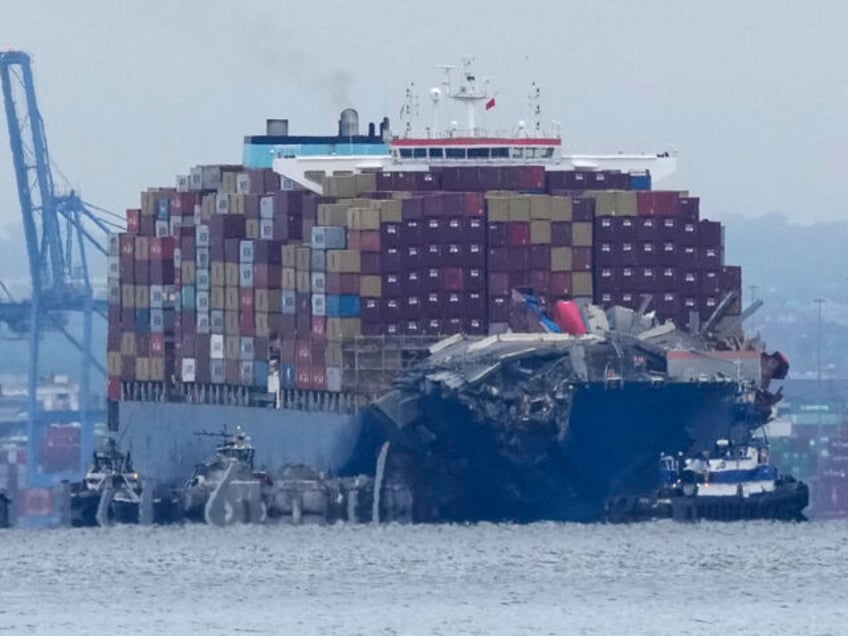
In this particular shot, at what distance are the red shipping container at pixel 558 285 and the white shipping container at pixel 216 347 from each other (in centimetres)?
1102

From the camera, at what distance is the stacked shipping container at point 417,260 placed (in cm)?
10606

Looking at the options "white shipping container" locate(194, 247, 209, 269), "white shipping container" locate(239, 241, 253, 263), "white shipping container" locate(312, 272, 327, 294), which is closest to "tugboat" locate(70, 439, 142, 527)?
"white shipping container" locate(194, 247, 209, 269)

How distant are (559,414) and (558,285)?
8.08m

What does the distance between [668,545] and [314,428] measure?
13.1 meters

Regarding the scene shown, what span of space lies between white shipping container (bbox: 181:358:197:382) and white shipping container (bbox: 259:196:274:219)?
187 inches

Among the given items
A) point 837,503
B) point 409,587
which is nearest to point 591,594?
point 409,587

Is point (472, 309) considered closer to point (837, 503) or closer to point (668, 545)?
point (668, 545)

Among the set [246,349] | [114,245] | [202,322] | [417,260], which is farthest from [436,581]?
[114,245]

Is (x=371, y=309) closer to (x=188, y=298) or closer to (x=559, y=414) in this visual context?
(x=559, y=414)

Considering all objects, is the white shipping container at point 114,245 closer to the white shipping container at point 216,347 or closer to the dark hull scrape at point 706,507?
the white shipping container at point 216,347

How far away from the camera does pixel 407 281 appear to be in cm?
10600

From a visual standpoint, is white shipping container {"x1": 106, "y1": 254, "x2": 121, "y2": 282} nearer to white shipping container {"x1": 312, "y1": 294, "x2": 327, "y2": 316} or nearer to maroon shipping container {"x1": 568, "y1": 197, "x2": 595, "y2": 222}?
white shipping container {"x1": 312, "y1": 294, "x2": 327, "y2": 316}

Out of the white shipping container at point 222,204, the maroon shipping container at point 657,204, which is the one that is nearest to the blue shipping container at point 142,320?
the white shipping container at point 222,204

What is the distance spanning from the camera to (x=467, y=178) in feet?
362
